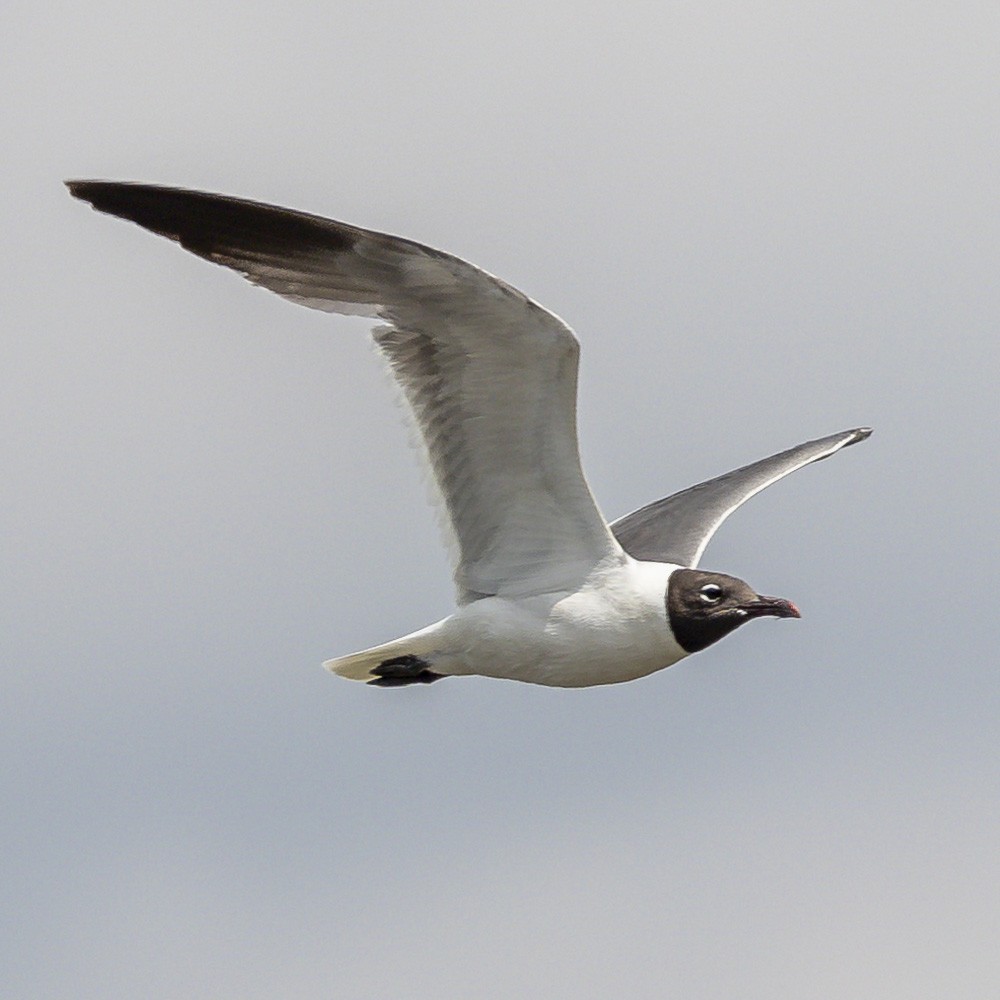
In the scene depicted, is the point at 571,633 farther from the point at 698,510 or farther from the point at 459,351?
the point at 698,510

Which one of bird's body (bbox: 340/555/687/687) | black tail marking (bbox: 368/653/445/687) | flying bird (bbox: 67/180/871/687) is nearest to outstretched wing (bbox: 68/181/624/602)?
flying bird (bbox: 67/180/871/687)

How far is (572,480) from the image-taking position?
1180 cm

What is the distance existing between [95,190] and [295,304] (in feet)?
3.40

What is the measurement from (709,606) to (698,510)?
2.19m

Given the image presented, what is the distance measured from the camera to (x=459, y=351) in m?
11.4

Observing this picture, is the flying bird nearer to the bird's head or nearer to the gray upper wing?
the bird's head

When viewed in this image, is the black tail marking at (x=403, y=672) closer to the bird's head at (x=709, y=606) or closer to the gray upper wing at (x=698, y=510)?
the bird's head at (x=709, y=606)

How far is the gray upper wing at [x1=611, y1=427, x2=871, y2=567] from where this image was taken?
45.1ft

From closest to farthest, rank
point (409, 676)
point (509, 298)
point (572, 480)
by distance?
1. point (509, 298)
2. point (572, 480)
3. point (409, 676)

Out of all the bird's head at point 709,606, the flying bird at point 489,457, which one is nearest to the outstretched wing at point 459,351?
the flying bird at point 489,457

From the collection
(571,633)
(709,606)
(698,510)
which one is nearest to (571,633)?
(571,633)

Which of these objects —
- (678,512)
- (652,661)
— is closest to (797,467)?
(678,512)

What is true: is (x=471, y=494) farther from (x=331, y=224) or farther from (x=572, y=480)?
(x=331, y=224)

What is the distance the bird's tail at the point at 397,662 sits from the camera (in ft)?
40.3
